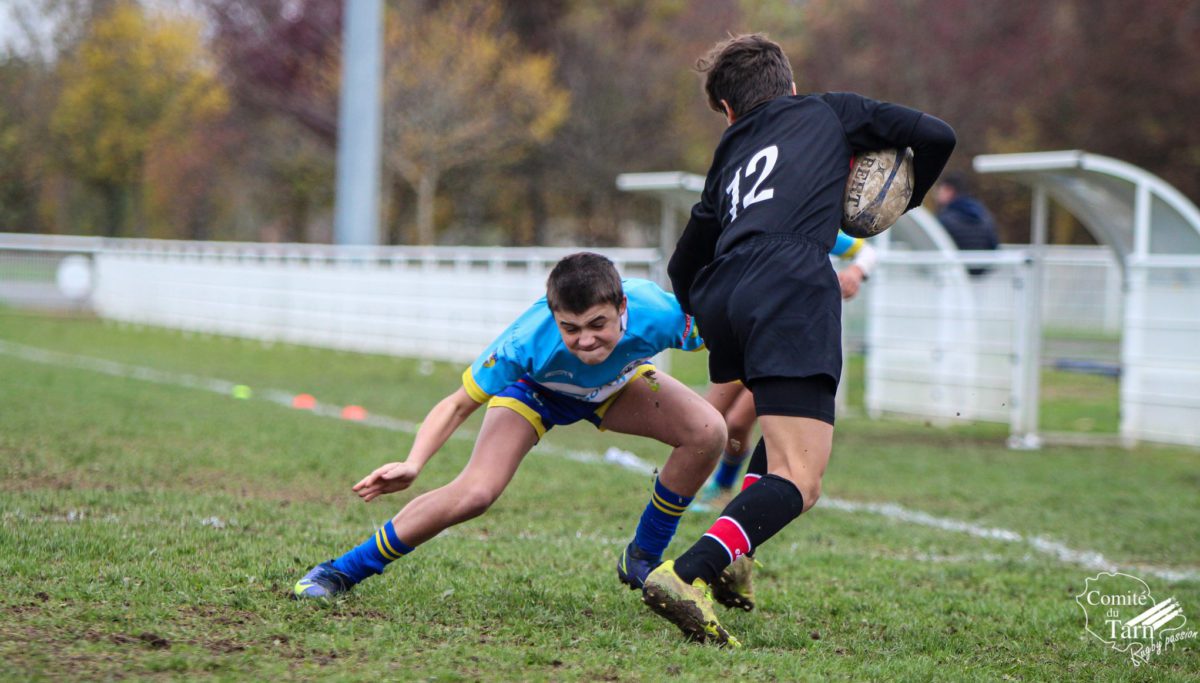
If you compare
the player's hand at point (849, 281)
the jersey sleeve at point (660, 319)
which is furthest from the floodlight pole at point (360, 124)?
the jersey sleeve at point (660, 319)

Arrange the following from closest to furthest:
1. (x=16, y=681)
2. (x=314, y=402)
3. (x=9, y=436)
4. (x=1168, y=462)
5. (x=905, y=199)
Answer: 1. (x=16, y=681)
2. (x=905, y=199)
3. (x=9, y=436)
4. (x=1168, y=462)
5. (x=314, y=402)

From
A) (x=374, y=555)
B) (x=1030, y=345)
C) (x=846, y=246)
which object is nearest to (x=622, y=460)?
(x=846, y=246)

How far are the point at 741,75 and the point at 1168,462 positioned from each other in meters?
6.81

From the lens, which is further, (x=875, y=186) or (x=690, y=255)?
(x=690, y=255)

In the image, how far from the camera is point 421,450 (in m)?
4.21

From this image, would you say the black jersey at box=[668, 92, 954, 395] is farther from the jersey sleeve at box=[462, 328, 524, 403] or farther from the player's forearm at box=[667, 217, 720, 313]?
the jersey sleeve at box=[462, 328, 524, 403]

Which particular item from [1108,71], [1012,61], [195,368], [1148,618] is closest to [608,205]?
[1012,61]

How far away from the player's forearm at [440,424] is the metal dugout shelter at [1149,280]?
6.76 m

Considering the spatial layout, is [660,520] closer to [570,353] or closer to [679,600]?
[570,353]

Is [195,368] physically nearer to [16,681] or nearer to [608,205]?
[16,681]

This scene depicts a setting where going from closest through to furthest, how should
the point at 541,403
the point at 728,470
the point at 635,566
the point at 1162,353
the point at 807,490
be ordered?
the point at 807,490
the point at 541,403
the point at 635,566
the point at 728,470
the point at 1162,353

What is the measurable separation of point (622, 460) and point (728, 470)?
232cm

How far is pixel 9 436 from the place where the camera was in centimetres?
823

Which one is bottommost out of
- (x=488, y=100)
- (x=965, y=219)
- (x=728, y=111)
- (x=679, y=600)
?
(x=679, y=600)
